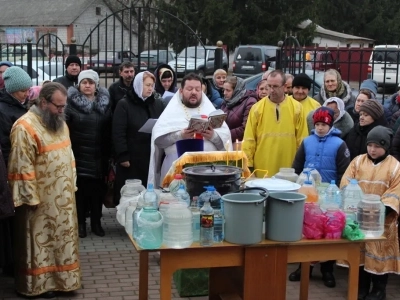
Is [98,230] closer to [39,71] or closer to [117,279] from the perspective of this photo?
[117,279]

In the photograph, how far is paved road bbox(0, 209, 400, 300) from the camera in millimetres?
5621

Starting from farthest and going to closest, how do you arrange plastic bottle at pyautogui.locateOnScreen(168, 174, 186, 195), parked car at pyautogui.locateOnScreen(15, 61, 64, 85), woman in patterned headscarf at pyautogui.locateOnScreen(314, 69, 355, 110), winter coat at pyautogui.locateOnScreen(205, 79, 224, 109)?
parked car at pyautogui.locateOnScreen(15, 61, 64, 85), winter coat at pyautogui.locateOnScreen(205, 79, 224, 109), woman in patterned headscarf at pyautogui.locateOnScreen(314, 69, 355, 110), plastic bottle at pyautogui.locateOnScreen(168, 174, 186, 195)

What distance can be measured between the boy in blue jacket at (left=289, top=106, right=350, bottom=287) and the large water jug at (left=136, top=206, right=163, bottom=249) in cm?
227

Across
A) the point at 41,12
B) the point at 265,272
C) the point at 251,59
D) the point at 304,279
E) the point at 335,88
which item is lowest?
the point at 304,279

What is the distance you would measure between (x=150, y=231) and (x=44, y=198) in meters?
1.60

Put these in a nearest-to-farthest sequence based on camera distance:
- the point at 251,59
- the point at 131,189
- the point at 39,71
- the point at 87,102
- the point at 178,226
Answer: the point at 178,226 → the point at 131,189 → the point at 87,102 → the point at 39,71 → the point at 251,59

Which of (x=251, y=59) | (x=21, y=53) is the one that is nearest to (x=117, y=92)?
(x=21, y=53)

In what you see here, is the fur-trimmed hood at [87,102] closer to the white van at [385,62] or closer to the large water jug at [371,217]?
the large water jug at [371,217]

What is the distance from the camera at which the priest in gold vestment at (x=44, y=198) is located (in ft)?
16.9

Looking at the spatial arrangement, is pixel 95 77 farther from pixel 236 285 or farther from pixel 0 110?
pixel 236 285

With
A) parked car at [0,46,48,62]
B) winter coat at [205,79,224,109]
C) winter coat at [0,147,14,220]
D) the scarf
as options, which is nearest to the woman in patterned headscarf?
the scarf

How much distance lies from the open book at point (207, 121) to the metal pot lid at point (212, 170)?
773mm

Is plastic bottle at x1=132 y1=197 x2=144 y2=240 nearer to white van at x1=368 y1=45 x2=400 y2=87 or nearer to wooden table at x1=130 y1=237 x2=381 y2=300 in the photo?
wooden table at x1=130 y1=237 x2=381 y2=300

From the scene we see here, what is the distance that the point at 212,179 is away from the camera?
14.4 feet
